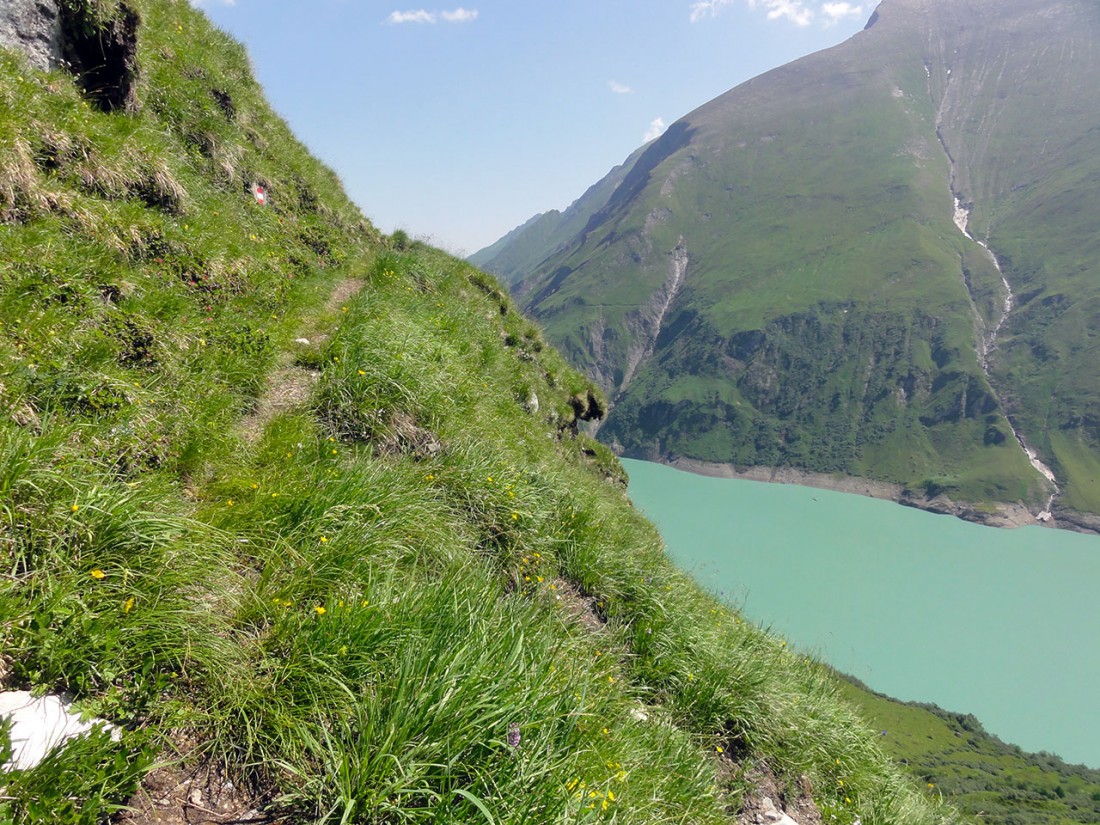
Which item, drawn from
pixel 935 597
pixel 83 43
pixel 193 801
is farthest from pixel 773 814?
pixel 935 597

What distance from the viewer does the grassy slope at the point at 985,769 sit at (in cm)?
6050

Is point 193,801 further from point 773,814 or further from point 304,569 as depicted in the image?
point 773,814

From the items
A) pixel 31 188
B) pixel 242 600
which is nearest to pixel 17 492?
pixel 242 600

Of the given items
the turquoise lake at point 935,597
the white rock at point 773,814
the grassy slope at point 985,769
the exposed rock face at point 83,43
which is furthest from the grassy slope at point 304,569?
the turquoise lake at point 935,597

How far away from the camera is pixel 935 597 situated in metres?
129

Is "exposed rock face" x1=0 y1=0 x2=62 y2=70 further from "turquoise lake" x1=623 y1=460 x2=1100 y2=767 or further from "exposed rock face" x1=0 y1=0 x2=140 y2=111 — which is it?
"turquoise lake" x1=623 y1=460 x2=1100 y2=767

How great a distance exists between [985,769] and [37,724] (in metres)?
100.0

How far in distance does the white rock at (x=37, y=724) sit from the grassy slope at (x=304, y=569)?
89 millimetres

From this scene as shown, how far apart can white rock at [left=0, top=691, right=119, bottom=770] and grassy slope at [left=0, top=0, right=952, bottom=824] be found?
0.29ft

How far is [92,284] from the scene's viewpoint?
5.65 m

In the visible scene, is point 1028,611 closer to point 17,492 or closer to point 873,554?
point 873,554

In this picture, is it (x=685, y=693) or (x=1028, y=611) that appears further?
(x=1028, y=611)

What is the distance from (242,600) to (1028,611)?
168m

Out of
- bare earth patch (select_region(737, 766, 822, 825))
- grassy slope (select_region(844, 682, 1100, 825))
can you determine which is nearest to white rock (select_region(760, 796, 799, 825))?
bare earth patch (select_region(737, 766, 822, 825))
